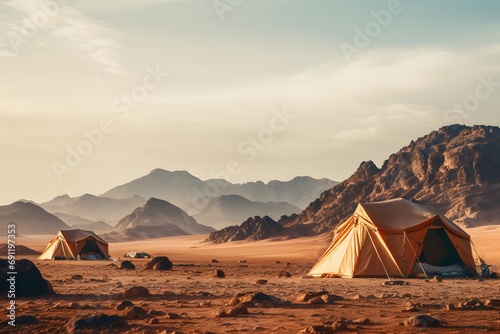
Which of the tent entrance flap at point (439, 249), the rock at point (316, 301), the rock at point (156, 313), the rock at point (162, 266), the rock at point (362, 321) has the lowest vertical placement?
the rock at point (362, 321)

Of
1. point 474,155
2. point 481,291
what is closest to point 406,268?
point 481,291

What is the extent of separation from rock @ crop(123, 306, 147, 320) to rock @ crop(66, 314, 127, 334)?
1.93 ft

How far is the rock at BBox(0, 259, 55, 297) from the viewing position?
1755 cm

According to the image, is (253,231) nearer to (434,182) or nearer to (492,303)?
(434,182)

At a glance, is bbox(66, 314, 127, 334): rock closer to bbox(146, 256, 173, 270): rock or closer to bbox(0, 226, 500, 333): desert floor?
bbox(0, 226, 500, 333): desert floor

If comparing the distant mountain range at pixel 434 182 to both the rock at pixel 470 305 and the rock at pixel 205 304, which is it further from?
the rock at pixel 205 304

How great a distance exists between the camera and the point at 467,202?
9481 centimetres

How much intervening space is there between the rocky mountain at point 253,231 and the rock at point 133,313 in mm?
91262

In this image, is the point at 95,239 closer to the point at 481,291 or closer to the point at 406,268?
the point at 406,268

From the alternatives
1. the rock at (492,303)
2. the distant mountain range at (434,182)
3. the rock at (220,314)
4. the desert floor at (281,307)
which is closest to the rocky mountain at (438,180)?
the distant mountain range at (434,182)

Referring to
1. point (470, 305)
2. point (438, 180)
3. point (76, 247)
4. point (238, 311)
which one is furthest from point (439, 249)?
point (438, 180)

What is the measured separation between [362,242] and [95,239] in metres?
31.2

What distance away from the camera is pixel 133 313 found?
13141 millimetres

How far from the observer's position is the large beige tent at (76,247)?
48438mm
